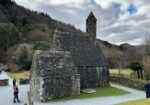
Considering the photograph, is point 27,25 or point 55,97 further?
point 27,25

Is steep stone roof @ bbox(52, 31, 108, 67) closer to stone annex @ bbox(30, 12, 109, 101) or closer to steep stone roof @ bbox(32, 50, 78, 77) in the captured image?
stone annex @ bbox(30, 12, 109, 101)

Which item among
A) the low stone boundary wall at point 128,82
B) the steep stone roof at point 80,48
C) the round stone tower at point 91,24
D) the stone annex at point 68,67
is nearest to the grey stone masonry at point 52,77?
the stone annex at point 68,67

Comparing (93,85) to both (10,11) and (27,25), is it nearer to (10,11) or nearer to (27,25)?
(27,25)

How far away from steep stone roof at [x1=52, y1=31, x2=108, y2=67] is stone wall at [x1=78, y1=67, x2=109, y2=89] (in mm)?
730

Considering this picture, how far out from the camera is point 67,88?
32312 millimetres

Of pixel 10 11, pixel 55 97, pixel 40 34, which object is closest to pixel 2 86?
pixel 55 97

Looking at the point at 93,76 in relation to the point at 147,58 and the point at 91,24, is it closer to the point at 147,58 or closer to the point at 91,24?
the point at 91,24

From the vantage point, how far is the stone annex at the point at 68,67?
3130 cm

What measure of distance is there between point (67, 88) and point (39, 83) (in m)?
3.38

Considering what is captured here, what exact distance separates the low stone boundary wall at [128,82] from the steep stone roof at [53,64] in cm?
961

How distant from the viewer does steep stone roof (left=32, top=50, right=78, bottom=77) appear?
3178 cm

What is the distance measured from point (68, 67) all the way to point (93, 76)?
7.37 metres

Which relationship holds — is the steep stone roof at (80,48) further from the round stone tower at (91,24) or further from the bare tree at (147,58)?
the bare tree at (147,58)

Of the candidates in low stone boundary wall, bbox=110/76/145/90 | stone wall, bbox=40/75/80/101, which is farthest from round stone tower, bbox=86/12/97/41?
stone wall, bbox=40/75/80/101
